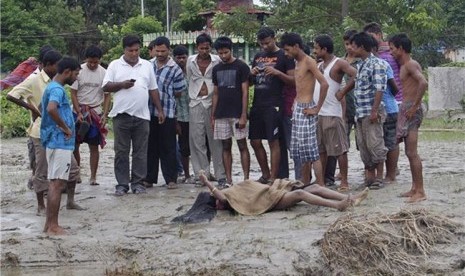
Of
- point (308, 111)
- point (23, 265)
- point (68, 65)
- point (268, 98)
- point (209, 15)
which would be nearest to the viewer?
point (23, 265)

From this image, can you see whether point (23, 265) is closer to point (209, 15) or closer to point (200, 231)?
point (200, 231)

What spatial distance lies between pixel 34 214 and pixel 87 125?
A: 1134mm

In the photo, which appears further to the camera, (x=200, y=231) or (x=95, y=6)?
(x=95, y=6)

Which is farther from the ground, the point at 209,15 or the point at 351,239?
the point at 209,15

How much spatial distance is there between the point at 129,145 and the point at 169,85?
0.92m

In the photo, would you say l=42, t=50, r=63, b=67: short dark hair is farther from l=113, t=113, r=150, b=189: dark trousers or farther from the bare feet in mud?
the bare feet in mud

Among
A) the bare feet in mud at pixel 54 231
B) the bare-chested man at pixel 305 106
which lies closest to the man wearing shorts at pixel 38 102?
the bare feet in mud at pixel 54 231

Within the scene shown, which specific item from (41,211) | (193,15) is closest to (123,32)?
(193,15)

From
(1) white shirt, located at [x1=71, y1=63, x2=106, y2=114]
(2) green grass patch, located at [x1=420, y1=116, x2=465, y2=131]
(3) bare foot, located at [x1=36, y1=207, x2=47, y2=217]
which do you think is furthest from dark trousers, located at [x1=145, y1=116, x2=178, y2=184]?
(2) green grass patch, located at [x1=420, y1=116, x2=465, y2=131]

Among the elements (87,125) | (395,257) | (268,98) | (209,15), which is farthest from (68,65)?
(209,15)

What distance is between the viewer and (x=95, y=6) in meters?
41.0

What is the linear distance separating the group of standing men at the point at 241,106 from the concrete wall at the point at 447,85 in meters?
11.3

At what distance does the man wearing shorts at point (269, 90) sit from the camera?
27.9 ft

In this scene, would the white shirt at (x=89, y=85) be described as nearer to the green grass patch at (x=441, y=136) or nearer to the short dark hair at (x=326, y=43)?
the short dark hair at (x=326, y=43)
